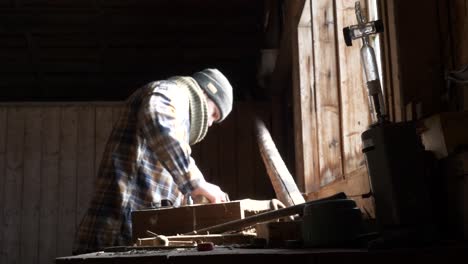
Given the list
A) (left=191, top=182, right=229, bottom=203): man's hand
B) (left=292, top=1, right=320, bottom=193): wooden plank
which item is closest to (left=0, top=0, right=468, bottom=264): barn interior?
(left=292, top=1, right=320, bottom=193): wooden plank

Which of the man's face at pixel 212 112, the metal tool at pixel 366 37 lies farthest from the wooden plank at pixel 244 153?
the metal tool at pixel 366 37

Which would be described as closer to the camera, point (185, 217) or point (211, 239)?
point (211, 239)

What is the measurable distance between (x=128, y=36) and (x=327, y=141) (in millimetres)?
3293

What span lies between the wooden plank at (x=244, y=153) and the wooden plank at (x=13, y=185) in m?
1.99

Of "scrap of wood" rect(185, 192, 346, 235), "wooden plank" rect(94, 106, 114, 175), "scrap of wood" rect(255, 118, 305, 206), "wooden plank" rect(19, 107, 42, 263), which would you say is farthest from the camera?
"wooden plank" rect(94, 106, 114, 175)

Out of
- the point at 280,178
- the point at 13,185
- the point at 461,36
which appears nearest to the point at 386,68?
the point at 461,36

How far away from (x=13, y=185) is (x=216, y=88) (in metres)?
3.10

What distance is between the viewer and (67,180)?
5.92 metres

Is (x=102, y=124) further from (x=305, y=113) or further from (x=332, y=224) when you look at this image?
(x=332, y=224)

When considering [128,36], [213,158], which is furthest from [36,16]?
[213,158]

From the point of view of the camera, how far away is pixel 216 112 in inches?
144

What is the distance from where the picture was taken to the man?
2.76 m

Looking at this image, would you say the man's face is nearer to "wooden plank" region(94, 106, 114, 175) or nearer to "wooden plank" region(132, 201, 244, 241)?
"wooden plank" region(132, 201, 244, 241)

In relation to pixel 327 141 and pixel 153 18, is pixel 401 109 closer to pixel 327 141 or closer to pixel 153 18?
pixel 327 141
